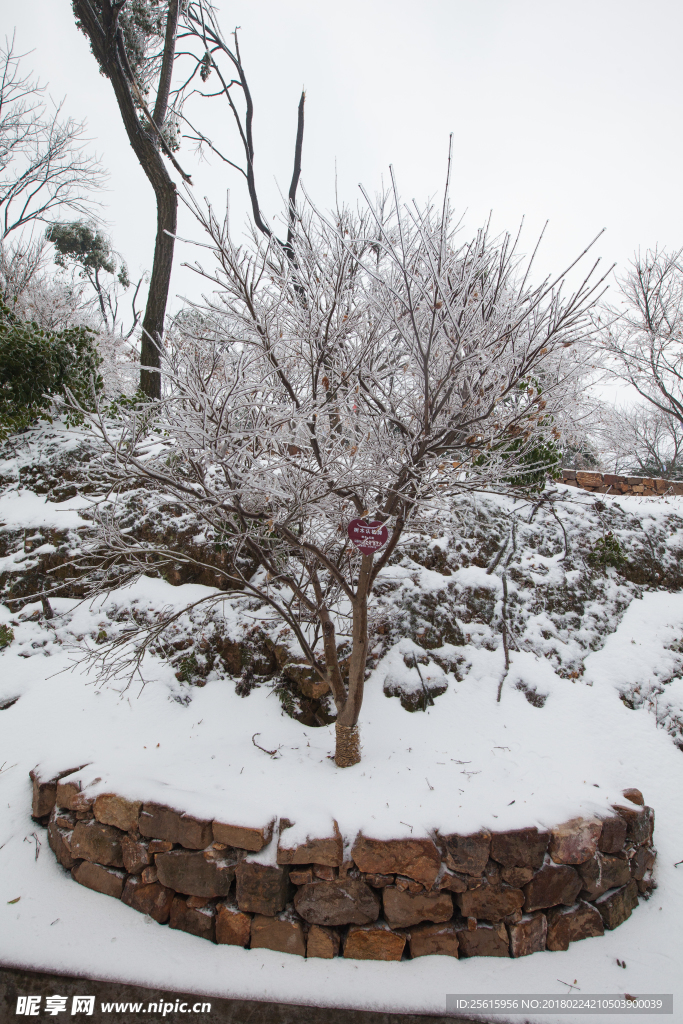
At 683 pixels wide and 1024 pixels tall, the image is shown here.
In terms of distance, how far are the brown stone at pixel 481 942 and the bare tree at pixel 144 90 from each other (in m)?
6.56

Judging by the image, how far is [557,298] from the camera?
2.18 meters

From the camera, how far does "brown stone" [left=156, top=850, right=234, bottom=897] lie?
2416 millimetres

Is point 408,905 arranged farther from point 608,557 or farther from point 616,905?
point 608,557

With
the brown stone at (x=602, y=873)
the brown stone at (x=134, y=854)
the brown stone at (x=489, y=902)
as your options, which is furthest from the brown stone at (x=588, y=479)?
the brown stone at (x=134, y=854)

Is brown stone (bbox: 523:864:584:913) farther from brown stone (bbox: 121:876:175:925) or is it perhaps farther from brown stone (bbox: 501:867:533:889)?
brown stone (bbox: 121:876:175:925)

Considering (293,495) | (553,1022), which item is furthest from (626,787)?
(293,495)

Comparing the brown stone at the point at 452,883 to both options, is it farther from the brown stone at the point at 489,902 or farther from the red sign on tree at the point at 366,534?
the red sign on tree at the point at 366,534

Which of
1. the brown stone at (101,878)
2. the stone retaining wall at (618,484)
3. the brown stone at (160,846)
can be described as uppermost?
the stone retaining wall at (618,484)

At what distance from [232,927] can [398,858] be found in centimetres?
97

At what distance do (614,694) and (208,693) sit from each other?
330cm

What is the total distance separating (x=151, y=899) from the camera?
2.51 m

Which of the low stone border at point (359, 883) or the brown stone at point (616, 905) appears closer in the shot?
the low stone border at point (359, 883)

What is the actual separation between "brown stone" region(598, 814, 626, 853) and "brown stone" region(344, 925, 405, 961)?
1271 millimetres

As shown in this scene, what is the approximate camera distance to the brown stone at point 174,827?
2434 millimetres
